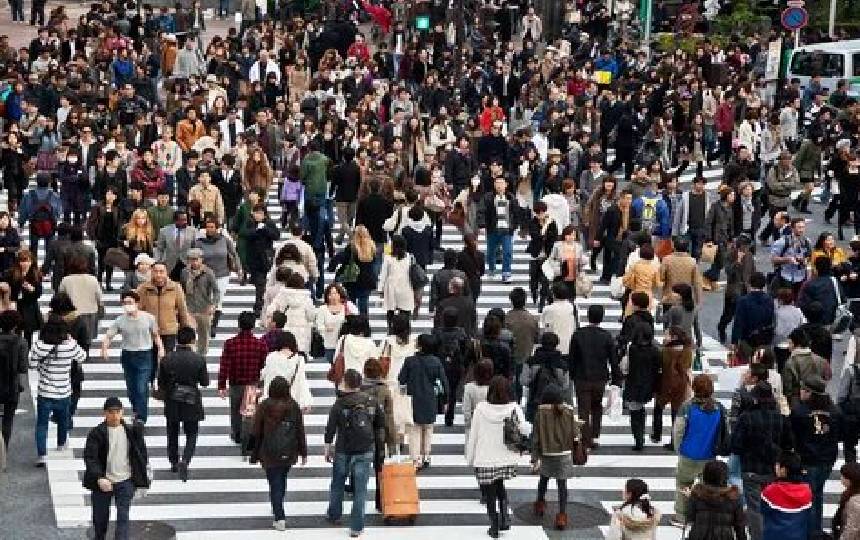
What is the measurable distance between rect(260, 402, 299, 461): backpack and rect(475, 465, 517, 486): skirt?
5.04ft

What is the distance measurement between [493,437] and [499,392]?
38 centimetres

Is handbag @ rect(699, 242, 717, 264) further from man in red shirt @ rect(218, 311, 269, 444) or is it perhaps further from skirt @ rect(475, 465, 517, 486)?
skirt @ rect(475, 465, 517, 486)

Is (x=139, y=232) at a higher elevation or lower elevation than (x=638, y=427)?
higher

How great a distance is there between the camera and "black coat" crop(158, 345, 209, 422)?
17.4 m

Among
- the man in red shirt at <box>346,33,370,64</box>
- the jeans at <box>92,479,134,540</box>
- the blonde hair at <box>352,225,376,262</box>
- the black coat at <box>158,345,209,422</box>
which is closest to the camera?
the jeans at <box>92,479,134,540</box>

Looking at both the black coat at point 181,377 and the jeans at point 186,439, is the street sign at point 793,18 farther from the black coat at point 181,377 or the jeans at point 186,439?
the black coat at point 181,377

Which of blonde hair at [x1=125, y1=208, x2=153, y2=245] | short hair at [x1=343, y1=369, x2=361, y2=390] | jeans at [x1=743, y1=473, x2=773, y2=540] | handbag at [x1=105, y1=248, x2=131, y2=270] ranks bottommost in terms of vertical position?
jeans at [x1=743, y1=473, x2=773, y2=540]

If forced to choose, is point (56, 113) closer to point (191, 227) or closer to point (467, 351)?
point (191, 227)

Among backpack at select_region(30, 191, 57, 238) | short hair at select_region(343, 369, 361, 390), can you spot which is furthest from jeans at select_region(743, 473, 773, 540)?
backpack at select_region(30, 191, 57, 238)

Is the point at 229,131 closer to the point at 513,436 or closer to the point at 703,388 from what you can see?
the point at 513,436

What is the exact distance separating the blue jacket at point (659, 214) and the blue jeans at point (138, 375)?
326 inches

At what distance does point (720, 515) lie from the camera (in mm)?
14383

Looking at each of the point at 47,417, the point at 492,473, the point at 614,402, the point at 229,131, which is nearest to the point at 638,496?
the point at 492,473

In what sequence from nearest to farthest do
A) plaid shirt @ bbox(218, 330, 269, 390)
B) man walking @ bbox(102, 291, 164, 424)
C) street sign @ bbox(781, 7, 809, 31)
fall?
plaid shirt @ bbox(218, 330, 269, 390)
man walking @ bbox(102, 291, 164, 424)
street sign @ bbox(781, 7, 809, 31)
